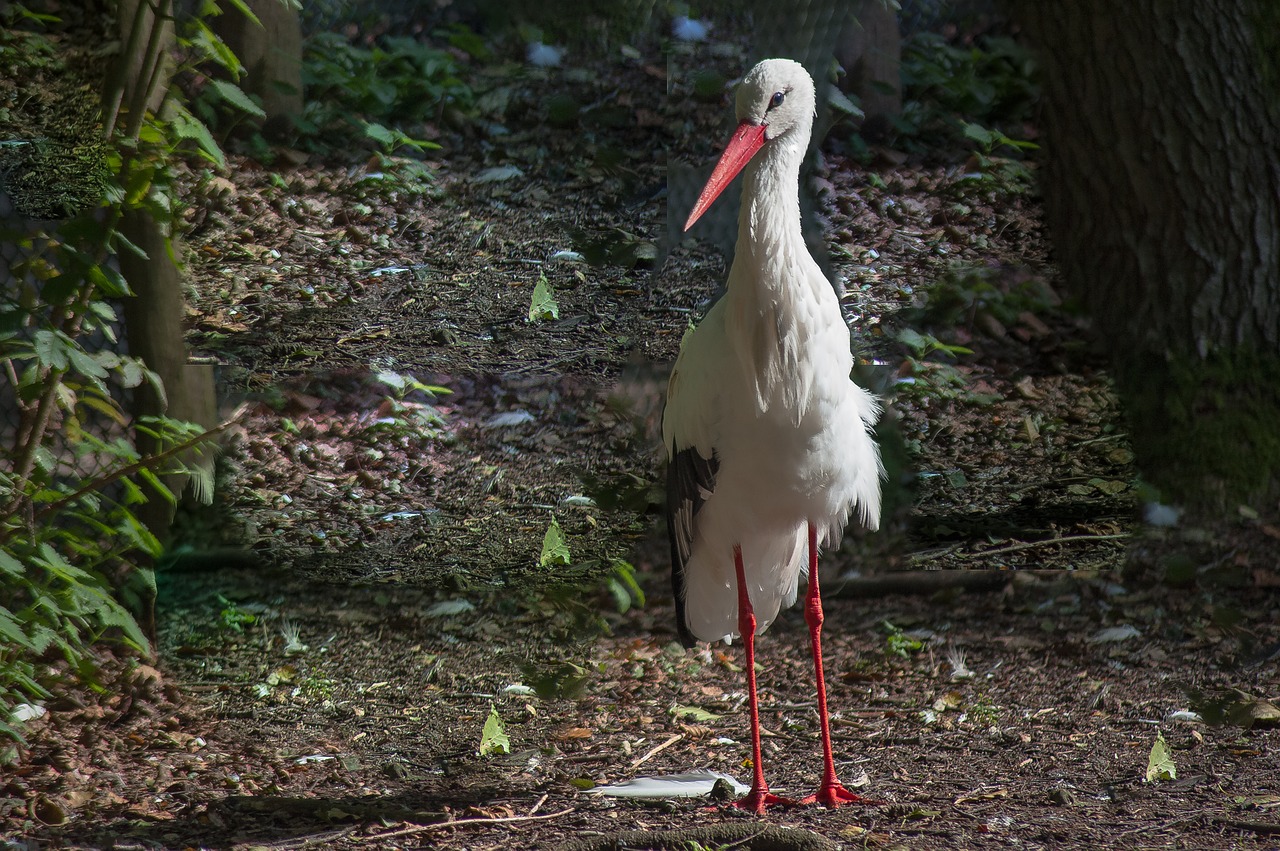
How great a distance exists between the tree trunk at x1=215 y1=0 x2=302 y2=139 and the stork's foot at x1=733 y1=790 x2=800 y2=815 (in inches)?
104

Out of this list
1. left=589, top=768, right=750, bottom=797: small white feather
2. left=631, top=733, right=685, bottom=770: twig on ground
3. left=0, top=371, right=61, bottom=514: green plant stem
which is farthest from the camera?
left=631, top=733, right=685, bottom=770: twig on ground

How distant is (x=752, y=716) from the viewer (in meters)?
2.69

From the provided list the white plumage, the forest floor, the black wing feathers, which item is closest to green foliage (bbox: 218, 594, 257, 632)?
the forest floor

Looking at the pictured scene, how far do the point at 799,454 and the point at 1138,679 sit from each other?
1.34 m

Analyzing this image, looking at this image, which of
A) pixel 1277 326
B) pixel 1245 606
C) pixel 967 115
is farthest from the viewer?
pixel 967 115

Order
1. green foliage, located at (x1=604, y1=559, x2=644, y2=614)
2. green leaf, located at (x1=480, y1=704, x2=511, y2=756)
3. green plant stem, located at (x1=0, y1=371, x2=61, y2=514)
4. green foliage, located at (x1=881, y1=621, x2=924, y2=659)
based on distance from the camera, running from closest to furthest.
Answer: green plant stem, located at (x1=0, y1=371, x2=61, y2=514) → green leaf, located at (x1=480, y1=704, x2=511, y2=756) → green foliage, located at (x1=881, y1=621, x2=924, y2=659) → green foliage, located at (x1=604, y1=559, x2=644, y2=614)

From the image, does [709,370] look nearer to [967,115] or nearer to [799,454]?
[799,454]

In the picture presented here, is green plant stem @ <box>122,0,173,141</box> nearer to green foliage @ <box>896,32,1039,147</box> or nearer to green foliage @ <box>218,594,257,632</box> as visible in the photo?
green foliage @ <box>218,594,257,632</box>

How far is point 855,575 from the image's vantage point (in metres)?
3.82

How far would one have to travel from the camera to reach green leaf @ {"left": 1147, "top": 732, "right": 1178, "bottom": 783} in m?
2.58

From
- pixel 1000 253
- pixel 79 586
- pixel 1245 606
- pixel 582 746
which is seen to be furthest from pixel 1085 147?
pixel 79 586

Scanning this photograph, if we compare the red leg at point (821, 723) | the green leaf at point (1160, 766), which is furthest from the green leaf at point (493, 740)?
the green leaf at point (1160, 766)

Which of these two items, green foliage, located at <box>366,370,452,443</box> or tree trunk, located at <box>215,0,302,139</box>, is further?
green foliage, located at <box>366,370,452,443</box>

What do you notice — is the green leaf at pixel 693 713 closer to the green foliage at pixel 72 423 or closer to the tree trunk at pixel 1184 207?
the green foliage at pixel 72 423
